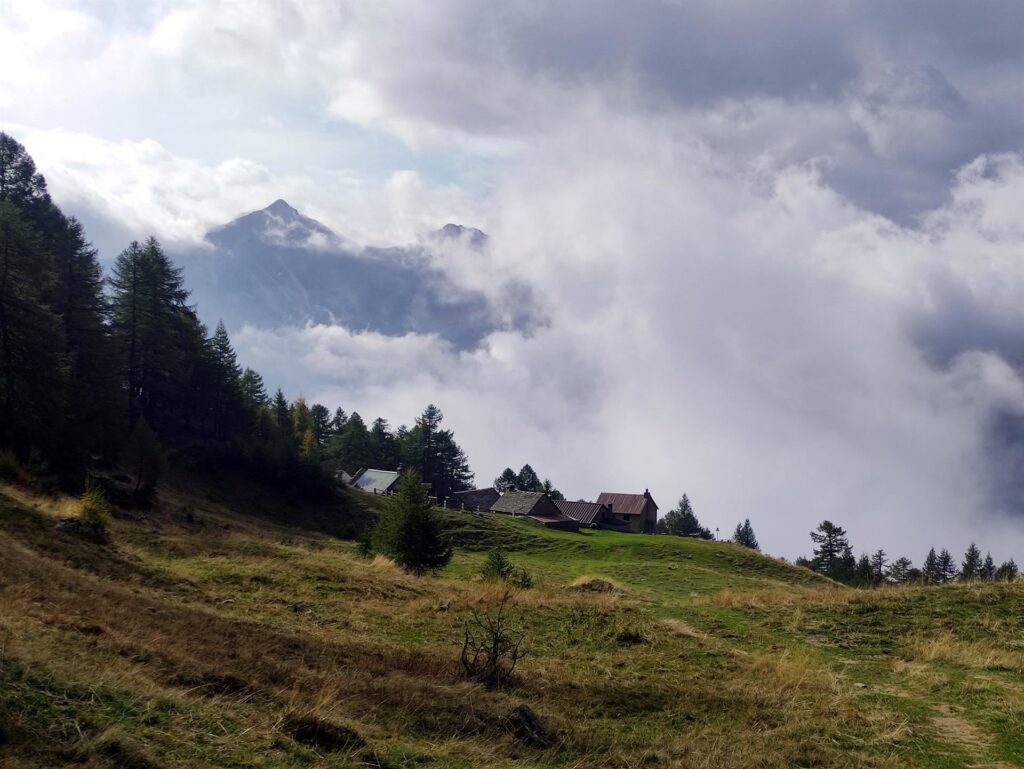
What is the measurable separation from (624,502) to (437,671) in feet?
343

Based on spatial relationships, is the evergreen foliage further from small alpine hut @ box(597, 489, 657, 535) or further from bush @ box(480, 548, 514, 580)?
bush @ box(480, 548, 514, 580)

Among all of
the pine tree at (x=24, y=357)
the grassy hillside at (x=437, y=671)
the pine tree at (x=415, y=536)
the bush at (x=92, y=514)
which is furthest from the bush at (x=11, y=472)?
the pine tree at (x=415, y=536)

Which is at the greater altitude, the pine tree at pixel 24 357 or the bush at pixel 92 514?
the pine tree at pixel 24 357

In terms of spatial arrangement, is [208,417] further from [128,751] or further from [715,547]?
[128,751]

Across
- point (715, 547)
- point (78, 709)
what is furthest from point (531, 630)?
point (715, 547)

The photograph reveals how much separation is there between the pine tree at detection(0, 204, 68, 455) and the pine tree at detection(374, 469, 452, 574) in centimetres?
2083

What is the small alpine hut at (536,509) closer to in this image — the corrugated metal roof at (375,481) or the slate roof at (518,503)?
the slate roof at (518,503)

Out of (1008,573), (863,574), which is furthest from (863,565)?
(1008,573)

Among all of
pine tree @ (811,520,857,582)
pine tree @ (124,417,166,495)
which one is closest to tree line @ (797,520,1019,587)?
pine tree @ (811,520,857,582)

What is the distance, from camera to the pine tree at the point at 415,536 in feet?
115

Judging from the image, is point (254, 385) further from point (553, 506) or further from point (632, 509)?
point (632, 509)

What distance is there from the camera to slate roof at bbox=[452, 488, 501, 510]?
105 m

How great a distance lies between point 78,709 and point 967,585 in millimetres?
27034

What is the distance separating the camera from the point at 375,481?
101 m
